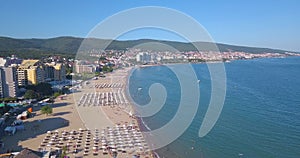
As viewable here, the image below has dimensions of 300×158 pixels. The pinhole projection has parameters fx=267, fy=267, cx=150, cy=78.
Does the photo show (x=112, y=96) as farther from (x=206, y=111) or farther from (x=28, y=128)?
(x=28, y=128)

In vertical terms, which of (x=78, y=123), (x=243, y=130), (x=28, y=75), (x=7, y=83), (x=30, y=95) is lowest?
(x=243, y=130)

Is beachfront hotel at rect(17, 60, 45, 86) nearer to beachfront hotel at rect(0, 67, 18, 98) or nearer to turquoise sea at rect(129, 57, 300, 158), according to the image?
beachfront hotel at rect(0, 67, 18, 98)

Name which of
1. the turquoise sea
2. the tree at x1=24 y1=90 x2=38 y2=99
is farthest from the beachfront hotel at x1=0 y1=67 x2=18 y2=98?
the turquoise sea

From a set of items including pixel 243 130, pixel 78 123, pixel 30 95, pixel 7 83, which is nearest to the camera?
pixel 78 123

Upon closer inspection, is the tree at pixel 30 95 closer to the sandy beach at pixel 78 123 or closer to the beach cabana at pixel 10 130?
the sandy beach at pixel 78 123

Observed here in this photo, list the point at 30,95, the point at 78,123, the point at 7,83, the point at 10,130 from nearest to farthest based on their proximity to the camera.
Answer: the point at 10,130 → the point at 78,123 → the point at 30,95 → the point at 7,83

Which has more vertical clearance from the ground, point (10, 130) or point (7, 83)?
point (7, 83)

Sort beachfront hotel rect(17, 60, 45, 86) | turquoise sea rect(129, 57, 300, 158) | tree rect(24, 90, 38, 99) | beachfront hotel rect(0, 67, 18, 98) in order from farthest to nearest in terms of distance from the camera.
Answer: beachfront hotel rect(17, 60, 45, 86) < beachfront hotel rect(0, 67, 18, 98) < tree rect(24, 90, 38, 99) < turquoise sea rect(129, 57, 300, 158)

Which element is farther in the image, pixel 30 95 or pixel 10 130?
pixel 30 95

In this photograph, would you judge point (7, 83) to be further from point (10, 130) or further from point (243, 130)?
point (243, 130)

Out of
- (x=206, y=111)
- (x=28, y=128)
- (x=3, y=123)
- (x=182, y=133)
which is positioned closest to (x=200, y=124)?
(x=182, y=133)

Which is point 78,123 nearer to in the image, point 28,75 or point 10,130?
point 10,130

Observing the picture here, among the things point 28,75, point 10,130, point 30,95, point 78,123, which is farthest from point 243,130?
point 28,75
